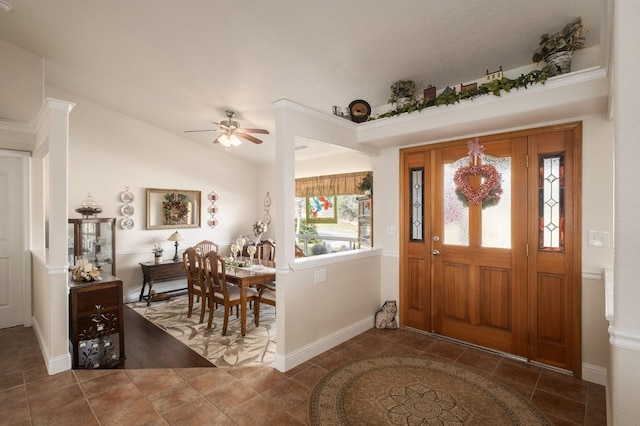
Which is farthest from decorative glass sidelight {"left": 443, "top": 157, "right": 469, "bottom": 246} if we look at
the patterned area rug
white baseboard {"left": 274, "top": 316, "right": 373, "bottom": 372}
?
the patterned area rug

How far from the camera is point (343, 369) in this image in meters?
2.90

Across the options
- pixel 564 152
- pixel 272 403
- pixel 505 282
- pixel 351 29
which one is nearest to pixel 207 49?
pixel 351 29

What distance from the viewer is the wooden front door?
2.87 meters

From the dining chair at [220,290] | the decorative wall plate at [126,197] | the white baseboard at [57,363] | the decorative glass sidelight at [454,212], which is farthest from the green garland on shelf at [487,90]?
the decorative wall plate at [126,197]

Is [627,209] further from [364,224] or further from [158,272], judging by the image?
[158,272]

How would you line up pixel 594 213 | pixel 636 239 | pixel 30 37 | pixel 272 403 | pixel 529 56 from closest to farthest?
pixel 636 239 < pixel 272 403 < pixel 594 213 < pixel 529 56 < pixel 30 37

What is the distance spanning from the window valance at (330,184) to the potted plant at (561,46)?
2.94m

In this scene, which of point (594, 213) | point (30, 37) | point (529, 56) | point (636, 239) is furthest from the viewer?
point (30, 37)

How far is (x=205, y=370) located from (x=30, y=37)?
4.21 m

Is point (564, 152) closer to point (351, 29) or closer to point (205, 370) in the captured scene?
point (351, 29)

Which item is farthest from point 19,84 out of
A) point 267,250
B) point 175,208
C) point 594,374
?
point 594,374

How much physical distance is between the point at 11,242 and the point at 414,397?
501cm

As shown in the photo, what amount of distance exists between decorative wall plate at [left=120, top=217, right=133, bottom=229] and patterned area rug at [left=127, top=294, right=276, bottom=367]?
1.31 meters

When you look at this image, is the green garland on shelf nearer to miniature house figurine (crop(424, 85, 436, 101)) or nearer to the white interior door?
miniature house figurine (crop(424, 85, 436, 101))
